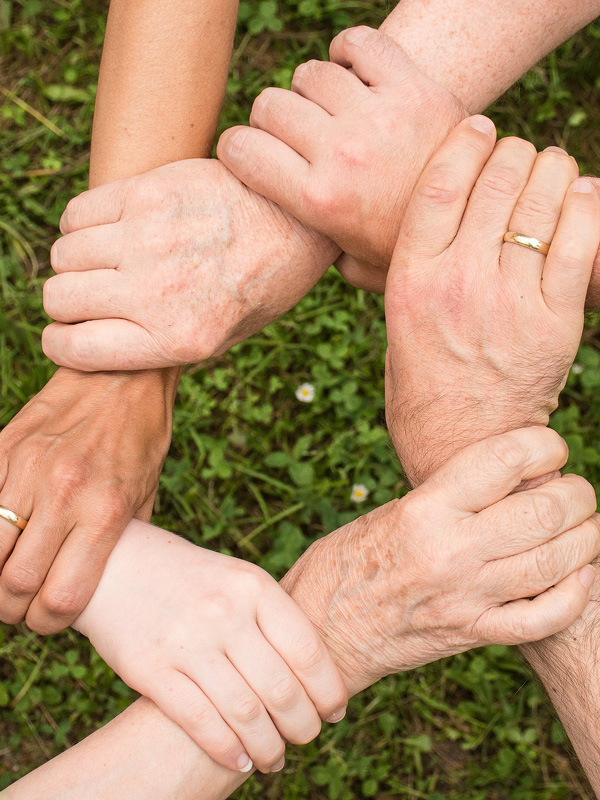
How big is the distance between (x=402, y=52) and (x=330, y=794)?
2583 millimetres

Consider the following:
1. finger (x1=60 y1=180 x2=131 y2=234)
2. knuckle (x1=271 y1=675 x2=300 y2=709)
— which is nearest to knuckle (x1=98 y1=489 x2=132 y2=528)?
knuckle (x1=271 y1=675 x2=300 y2=709)

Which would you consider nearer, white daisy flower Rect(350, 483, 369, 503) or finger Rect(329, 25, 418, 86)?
finger Rect(329, 25, 418, 86)

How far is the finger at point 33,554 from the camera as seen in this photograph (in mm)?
1846

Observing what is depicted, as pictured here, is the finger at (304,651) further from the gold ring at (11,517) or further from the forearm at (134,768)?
the gold ring at (11,517)

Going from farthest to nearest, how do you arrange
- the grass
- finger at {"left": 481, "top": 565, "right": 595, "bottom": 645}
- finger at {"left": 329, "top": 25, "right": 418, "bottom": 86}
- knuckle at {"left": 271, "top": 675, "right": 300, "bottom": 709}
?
the grass < finger at {"left": 329, "top": 25, "right": 418, "bottom": 86} < knuckle at {"left": 271, "top": 675, "right": 300, "bottom": 709} < finger at {"left": 481, "top": 565, "right": 595, "bottom": 645}

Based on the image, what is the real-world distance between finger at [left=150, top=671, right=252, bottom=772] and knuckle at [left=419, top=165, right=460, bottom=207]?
4.28ft

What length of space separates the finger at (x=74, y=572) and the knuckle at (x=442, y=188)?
1141 mm

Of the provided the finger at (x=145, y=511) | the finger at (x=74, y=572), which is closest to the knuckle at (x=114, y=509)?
the finger at (x=74, y=572)

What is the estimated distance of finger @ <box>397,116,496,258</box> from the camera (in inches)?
69.6

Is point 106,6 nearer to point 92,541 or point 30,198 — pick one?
point 30,198

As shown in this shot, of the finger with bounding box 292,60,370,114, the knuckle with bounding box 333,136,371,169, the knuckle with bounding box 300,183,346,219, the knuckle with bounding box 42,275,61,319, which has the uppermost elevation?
the finger with bounding box 292,60,370,114

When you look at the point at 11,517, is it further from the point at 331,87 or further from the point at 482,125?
the point at 482,125

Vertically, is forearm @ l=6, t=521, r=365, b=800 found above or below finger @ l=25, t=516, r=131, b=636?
below

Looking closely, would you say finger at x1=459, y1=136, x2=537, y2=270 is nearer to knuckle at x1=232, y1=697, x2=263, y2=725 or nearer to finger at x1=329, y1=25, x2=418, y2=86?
finger at x1=329, y1=25, x2=418, y2=86
